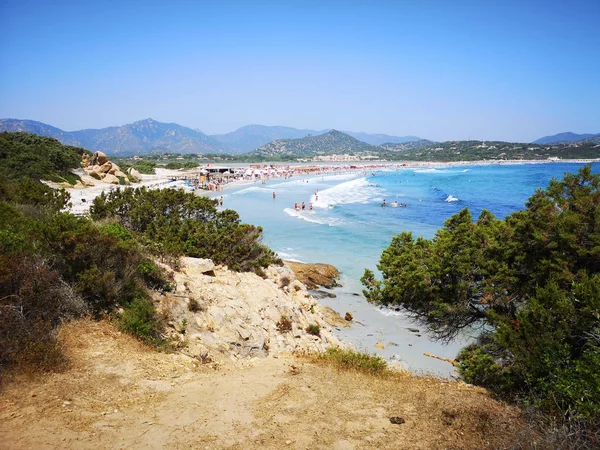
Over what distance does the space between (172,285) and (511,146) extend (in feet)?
686

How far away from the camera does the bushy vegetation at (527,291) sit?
191 inches

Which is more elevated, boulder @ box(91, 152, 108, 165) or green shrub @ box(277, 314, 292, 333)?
boulder @ box(91, 152, 108, 165)

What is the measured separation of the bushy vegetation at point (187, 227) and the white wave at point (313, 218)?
1719 cm

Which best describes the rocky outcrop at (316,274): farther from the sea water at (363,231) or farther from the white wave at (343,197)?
the white wave at (343,197)

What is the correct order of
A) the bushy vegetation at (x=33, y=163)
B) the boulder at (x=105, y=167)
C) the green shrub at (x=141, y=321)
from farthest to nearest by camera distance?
the boulder at (x=105, y=167) < the bushy vegetation at (x=33, y=163) < the green shrub at (x=141, y=321)

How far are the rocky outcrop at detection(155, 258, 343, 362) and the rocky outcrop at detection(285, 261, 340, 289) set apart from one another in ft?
10.9

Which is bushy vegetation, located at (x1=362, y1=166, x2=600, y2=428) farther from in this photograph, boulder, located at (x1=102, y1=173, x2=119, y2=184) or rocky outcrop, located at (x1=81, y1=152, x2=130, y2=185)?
rocky outcrop, located at (x1=81, y1=152, x2=130, y2=185)

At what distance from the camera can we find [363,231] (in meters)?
29.6

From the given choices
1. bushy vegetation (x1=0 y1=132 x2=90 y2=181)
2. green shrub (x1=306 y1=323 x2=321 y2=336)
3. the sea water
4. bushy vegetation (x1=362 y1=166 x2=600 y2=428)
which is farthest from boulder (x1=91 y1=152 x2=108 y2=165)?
bushy vegetation (x1=362 y1=166 x2=600 y2=428)

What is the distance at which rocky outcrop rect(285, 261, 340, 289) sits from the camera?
17734 mm

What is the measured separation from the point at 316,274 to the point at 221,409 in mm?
13415

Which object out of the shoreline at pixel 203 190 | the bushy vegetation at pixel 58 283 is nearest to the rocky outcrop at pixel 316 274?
the shoreline at pixel 203 190

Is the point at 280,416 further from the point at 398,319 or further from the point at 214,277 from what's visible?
the point at 398,319

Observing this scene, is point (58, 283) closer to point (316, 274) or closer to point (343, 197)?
point (316, 274)
